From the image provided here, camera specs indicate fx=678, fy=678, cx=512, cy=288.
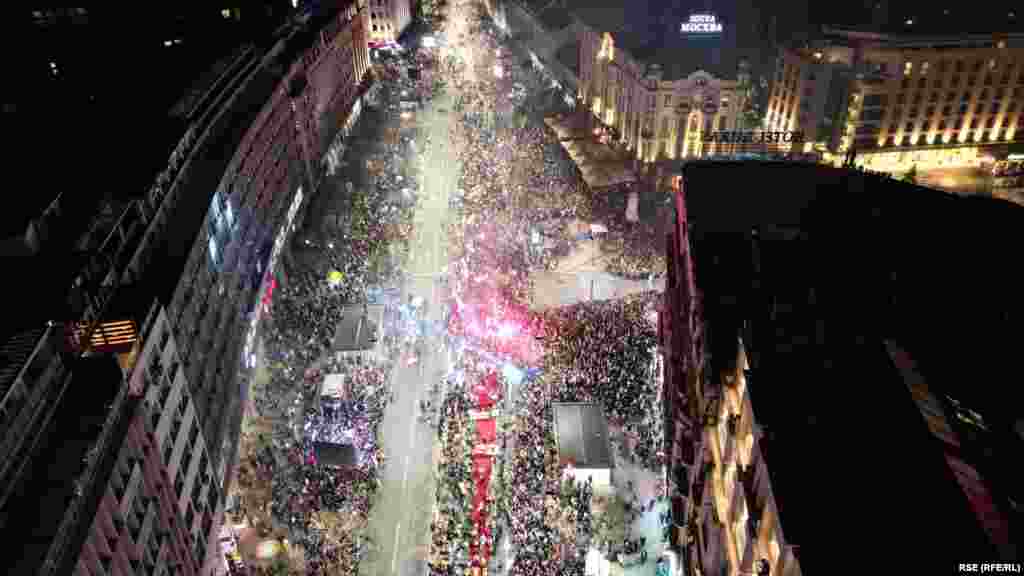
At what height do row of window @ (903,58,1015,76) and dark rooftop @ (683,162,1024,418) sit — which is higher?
row of window @ (903,58,1015,76)

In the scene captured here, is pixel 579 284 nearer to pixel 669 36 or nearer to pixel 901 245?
pixel 901 245

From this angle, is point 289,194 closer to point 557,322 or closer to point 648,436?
point 557,322

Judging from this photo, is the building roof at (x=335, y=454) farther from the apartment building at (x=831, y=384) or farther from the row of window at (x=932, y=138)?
the row of window at (x=932, y=138)

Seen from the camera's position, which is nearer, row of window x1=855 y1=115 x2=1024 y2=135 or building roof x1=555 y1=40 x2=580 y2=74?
row of window x1=855 y1=115 x2=1024 y2=135

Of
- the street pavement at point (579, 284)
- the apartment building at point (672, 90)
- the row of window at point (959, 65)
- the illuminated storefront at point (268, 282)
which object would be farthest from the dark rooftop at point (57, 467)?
the row of window at point (959, 65)

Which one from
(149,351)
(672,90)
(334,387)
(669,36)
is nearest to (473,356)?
(334,387)

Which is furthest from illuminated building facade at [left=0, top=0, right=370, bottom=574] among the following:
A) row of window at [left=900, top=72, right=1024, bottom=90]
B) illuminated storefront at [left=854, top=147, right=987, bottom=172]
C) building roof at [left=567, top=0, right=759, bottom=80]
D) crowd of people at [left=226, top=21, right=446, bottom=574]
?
row of window at [left=900, top=72, right=1024, bottom=90]

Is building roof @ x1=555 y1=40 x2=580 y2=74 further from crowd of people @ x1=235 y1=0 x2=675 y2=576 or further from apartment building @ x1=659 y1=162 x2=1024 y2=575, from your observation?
apartment building @ x1=659 y1=162 x2=1024 y2=575
